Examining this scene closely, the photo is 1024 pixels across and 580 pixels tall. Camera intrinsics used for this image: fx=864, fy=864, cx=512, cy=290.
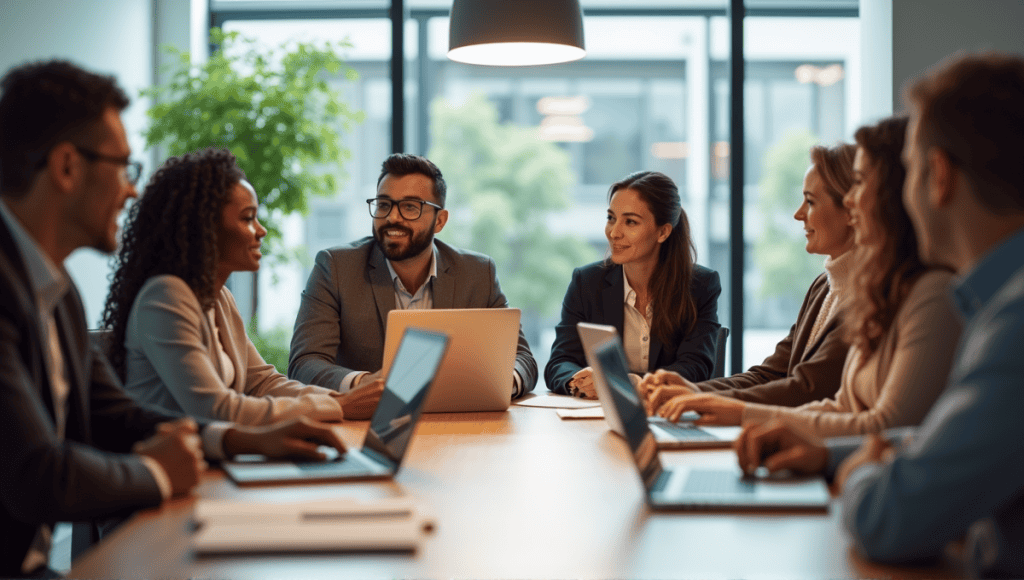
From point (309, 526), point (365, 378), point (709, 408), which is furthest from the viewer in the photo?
point (365, 378)

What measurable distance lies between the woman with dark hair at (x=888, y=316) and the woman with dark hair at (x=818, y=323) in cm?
37

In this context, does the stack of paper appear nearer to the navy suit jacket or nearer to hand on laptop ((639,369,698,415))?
hand on laptop ((639,369,698,415))

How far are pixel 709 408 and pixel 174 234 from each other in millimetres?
1417

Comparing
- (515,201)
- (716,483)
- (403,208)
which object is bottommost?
(716,483)

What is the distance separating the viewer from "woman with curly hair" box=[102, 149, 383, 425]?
2.01 meters

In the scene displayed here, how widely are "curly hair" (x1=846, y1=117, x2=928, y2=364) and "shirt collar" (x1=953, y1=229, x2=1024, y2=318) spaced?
2.07 ft

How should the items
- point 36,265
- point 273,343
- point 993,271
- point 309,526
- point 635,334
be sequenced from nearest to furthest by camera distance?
point 993,271, point 309,526, point 36,265, point 635,334, point 273,343

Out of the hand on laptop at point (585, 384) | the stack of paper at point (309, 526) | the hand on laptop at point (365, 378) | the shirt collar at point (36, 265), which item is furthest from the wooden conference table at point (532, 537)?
the hand on laptop at point (585, 384)

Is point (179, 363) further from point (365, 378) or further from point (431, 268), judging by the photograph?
point (431, 268)

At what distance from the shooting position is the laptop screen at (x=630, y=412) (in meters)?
1.49

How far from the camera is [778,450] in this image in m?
1.57

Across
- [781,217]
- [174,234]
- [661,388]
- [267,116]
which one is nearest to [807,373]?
[661,388]

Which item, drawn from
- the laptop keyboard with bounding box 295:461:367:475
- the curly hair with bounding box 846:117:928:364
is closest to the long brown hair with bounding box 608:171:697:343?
the curly hair with bounding box 846:117:928:364

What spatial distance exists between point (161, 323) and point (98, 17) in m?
3.10
